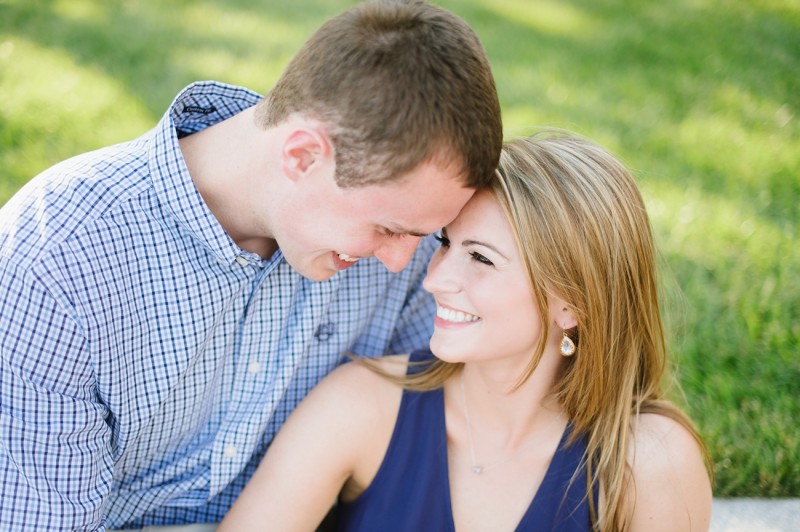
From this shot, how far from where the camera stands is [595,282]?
253 centimetres

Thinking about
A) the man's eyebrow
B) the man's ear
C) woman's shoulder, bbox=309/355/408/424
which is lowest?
woman's shoulder, bbox=309/355/408/424

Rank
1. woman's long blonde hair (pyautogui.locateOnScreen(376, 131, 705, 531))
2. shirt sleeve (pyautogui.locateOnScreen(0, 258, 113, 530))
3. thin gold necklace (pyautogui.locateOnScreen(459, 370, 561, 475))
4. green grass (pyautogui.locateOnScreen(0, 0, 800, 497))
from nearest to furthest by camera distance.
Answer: shirt sleeve (pyautogui.locateOnScreen(0, 258, 113, 530)) → woman's long blonde hair (pyautogui.locateOnScreen(376, 131, 705, 531)) → thin gold necklace (pyautogui.locateOnScreen(459, 370, 561, 475)) → green grass (pyautogui.locateOnScreen(0, 0, 800, 497))

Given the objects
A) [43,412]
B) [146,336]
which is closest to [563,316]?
[146,336]

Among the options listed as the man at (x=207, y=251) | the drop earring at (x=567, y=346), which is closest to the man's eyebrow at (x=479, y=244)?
the man at (x=207, y=251)

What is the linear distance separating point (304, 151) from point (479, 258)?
2.03 ft

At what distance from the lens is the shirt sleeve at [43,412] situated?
217 cm

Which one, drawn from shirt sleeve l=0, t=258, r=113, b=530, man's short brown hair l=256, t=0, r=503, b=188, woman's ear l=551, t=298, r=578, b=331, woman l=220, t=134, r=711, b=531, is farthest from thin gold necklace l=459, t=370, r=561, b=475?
shirt sleeve l=0, t=258, r=113, b=530

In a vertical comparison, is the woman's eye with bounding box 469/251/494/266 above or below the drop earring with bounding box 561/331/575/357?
above

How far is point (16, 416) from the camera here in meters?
2.21

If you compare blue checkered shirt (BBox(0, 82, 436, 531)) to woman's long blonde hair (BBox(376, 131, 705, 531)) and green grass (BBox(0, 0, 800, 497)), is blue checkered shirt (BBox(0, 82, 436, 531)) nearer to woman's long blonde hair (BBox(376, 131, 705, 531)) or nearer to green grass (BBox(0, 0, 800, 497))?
woman's long blonde hair (BBox(376, 131, 705, 531))

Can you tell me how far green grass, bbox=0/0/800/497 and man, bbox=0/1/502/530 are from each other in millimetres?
742

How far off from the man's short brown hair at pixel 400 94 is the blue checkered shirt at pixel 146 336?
47cm

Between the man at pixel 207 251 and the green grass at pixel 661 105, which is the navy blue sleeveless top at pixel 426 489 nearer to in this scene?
the man at pixel 207 251

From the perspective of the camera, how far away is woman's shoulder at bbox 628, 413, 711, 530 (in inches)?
→ 102
